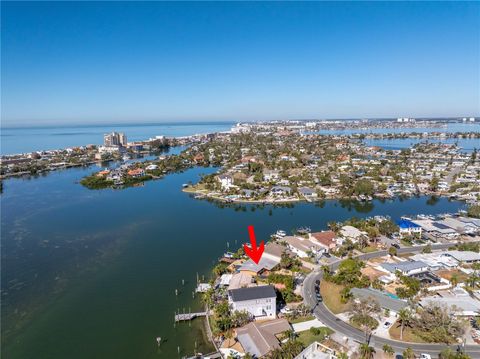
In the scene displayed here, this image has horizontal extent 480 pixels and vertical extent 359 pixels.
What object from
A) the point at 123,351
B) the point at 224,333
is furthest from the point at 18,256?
the point at 224,333

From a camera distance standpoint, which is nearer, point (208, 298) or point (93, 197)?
point (208, 298)

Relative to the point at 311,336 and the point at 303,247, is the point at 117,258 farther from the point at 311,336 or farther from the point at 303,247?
the point at 311,336

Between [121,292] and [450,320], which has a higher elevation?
[450,320]

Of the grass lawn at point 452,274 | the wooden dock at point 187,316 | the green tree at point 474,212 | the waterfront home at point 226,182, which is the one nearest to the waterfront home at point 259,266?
the wooden dock at point 187,316

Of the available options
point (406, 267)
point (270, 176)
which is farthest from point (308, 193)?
point (406, 267)

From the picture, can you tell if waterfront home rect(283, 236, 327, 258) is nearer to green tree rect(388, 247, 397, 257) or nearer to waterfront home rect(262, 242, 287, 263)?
waterfront home rect(262, 242, 287, 263)

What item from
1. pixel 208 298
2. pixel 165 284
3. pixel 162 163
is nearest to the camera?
pixel 208 298

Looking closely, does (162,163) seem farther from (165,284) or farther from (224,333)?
(224,333)
